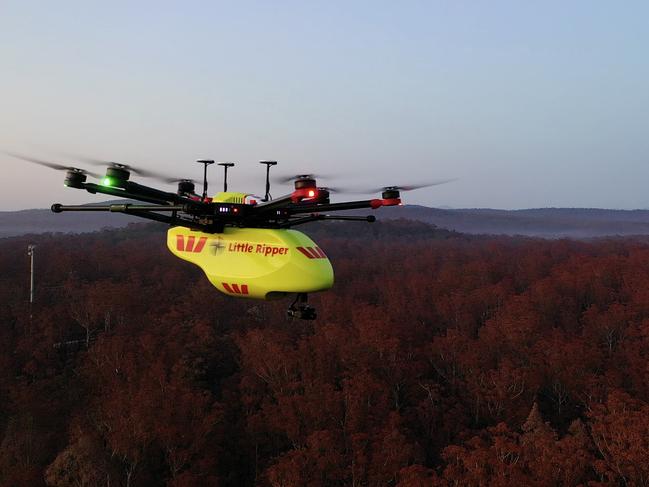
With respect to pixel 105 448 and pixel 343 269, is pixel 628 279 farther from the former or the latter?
pixel 105 448

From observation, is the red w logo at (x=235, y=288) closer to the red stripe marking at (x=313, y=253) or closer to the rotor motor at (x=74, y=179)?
the red stripe marking at (x=313, y=253)

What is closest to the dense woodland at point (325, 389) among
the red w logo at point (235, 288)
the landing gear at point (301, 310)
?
the landing gear at point (301, 310)

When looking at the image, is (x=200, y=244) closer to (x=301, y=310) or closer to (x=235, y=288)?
(x=235, y=288)

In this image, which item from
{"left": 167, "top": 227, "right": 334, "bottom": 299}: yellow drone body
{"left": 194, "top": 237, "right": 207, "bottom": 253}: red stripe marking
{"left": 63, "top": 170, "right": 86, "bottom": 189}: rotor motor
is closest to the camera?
{"left": 63, "top": 170, "right": 86, "bottom": 189}: rotor motor

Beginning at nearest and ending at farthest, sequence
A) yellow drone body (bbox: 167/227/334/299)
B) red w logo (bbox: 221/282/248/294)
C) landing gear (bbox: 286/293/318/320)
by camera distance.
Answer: yellow drone body (bbox: 167/227/334/299) → landing gear (bbox: 286/293/318/320) → red w logo (bbox: 221/282/248/294)

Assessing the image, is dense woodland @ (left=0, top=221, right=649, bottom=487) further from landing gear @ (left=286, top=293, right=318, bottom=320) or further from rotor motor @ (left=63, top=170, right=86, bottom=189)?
rotor motor @ (left=63, top=170, right=86, bottom=189)

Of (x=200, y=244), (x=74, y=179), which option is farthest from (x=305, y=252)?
(x=74, y=179)

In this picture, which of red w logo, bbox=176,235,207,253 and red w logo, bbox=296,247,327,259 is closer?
red w logo, bbox=296,247,327,259

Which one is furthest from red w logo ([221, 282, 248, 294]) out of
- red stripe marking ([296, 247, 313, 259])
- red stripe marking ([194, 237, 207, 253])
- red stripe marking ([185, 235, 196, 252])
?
red stripe marking ([296, 247, 313, 259])

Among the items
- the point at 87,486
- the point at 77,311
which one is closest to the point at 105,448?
the point at 87,486
